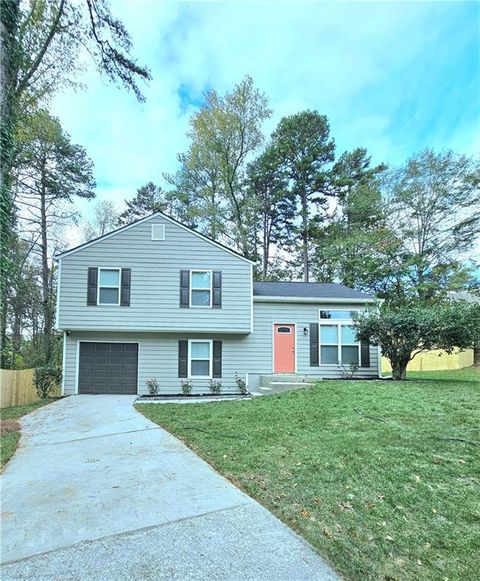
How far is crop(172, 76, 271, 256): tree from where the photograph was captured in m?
22.0

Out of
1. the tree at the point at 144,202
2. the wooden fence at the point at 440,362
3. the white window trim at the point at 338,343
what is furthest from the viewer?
the tree at the point at 144,202

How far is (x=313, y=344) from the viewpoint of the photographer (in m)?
13.6

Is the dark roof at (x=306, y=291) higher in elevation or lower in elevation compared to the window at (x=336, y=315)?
higher

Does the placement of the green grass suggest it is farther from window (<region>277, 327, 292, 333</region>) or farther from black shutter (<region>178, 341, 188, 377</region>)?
window (<region>277, 327, 292, 333</region>)

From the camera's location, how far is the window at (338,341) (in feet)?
44.6

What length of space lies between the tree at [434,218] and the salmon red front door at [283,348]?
37.9ft

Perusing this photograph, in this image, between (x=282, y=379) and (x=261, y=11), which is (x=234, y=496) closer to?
(x=261, y=11)

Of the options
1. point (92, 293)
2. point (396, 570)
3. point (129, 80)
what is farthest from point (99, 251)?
point (396, 570)

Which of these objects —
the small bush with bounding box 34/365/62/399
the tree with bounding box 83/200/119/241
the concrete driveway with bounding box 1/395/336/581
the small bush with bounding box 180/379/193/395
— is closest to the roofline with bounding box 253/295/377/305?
the small bush with bounding box 180/379/193/395

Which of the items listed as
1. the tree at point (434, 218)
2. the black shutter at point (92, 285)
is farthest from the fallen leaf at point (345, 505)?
the tree at point (434, 218)

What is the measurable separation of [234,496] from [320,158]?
80.8ft

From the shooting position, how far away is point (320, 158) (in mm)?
25375

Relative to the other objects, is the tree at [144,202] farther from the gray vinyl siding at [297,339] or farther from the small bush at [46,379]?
the gray vinyl siding at [297,339]

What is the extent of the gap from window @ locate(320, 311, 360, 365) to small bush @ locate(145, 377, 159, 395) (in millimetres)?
5617
